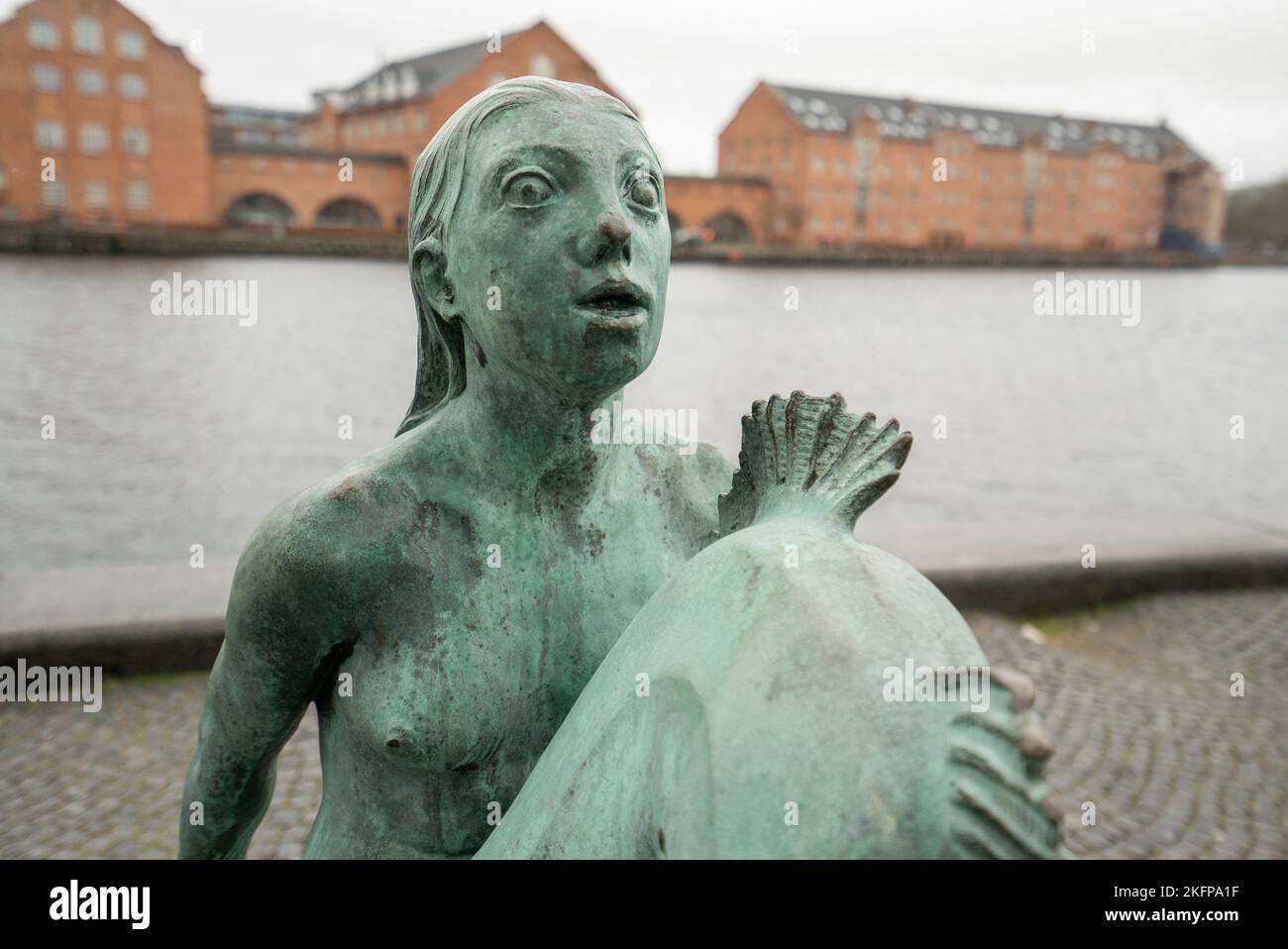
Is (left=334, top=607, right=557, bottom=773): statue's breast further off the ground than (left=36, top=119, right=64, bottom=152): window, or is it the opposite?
(left=36, top=119, right=64, bottom=152): window

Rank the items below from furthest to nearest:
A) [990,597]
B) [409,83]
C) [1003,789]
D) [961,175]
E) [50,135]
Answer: [961,175], [409,83], [50,135], [990,597], [1003,789]

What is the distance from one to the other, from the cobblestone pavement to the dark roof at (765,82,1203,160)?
150 feet

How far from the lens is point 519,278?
1.43m

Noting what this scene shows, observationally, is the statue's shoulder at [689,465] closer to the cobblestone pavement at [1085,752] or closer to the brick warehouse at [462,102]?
the cobblestone pavement at [1085,752]

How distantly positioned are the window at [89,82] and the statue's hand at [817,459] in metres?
42.2

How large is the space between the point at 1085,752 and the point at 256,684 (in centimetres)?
414

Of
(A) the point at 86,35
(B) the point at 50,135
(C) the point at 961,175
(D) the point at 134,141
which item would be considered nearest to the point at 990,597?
(A) the point at 86,35

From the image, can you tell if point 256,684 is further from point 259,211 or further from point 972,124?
point 972,124

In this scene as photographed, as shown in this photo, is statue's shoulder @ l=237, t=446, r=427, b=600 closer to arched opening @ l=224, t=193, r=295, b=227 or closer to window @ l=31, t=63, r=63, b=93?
window @ l=31, t=63, r=63, b=93

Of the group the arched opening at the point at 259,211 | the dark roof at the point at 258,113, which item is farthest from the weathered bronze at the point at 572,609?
the dark roof at the point at 258,113

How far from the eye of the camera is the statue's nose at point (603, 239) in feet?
4.62

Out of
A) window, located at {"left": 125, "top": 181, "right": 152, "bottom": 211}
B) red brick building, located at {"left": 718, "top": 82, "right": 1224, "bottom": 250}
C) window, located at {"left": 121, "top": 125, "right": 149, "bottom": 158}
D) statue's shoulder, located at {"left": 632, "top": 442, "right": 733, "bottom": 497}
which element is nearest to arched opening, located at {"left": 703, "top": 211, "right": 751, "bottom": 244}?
red brick building, located at {"left": 718, "top": 82, "right": 1224, "bottom": 250}

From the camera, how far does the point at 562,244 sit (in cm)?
142

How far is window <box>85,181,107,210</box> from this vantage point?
124 ft
